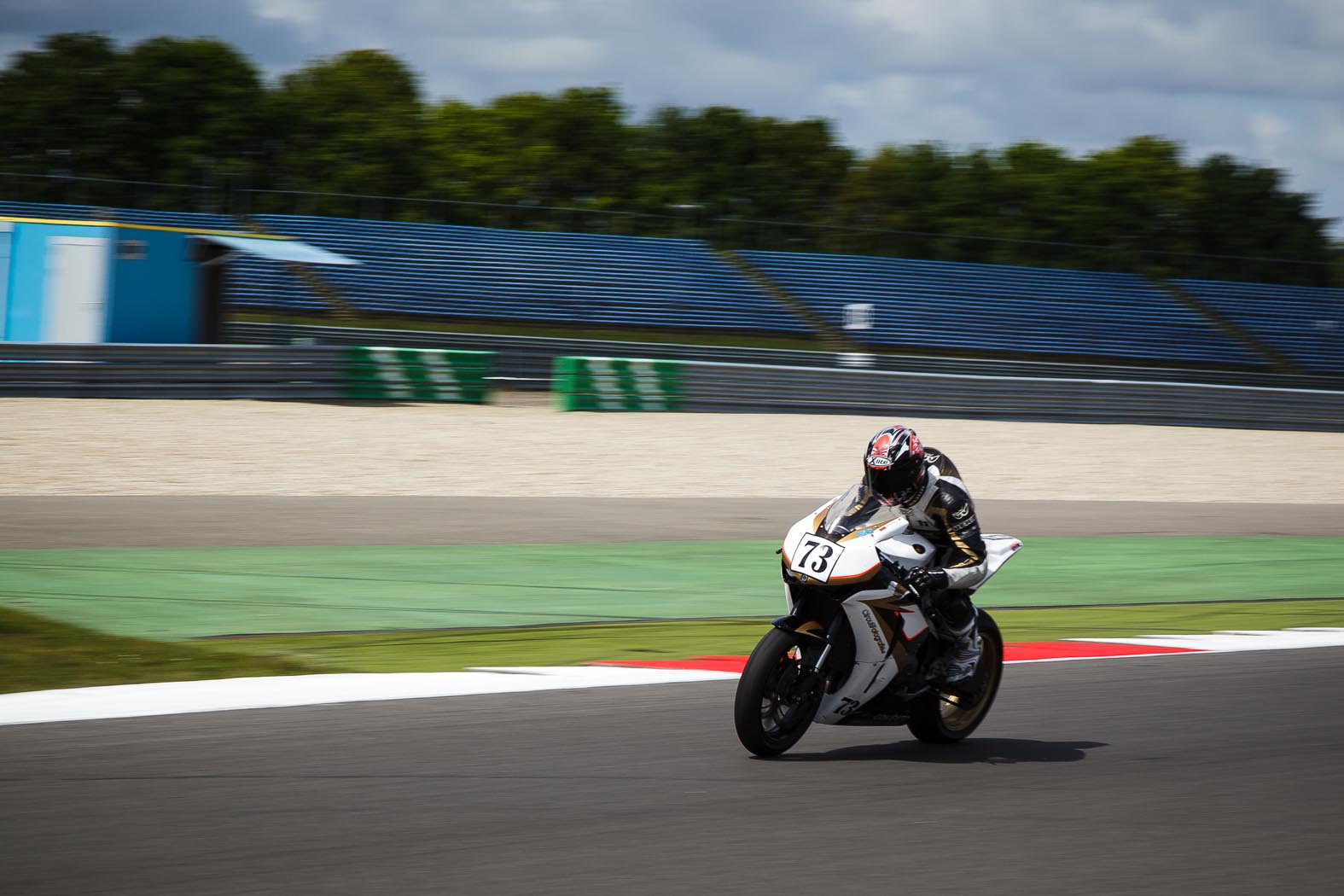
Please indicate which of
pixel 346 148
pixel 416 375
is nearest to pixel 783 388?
pixel 416 375

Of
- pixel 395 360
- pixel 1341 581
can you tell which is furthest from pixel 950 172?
pixel 1341 581

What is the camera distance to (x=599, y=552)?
12930 millimetres

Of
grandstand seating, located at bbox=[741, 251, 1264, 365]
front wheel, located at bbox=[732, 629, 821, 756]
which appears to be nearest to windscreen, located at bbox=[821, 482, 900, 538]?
front wheel, located at bbox=[732, 629, 821, 756]

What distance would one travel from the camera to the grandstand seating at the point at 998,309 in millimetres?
44281

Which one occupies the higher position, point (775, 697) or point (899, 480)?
point (899, 480)

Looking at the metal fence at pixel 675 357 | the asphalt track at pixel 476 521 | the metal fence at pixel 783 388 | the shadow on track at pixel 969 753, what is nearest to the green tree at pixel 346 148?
the metal fence at pixel 675 357

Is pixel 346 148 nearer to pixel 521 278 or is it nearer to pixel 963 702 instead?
pixel 521 278

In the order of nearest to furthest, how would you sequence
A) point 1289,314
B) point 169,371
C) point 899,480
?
Result: point 899,480 → point 169,371 → point 1289,314

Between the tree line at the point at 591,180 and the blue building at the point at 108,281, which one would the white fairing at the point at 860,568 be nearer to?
the blue building at the point at 108,281

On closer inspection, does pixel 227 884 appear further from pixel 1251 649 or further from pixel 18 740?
pixel 1251 649

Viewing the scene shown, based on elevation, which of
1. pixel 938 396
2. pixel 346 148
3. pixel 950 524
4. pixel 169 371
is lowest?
pixel 169 371

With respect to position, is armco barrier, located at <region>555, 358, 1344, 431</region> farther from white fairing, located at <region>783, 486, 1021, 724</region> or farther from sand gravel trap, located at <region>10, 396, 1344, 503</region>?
white fairing, located at <region>783, 486, 1021, 724</region>

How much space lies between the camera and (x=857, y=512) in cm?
635

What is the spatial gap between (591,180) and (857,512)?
56.8 metres
